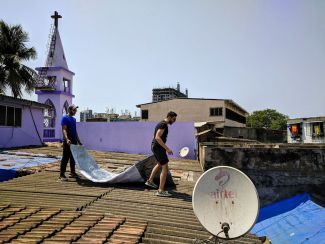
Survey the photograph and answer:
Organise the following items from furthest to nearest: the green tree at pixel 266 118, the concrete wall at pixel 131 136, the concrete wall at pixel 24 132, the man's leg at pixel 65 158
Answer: the green tree at pixel 266 118, the concrete wall at pixel 131 136, the concrete wall at pixel 24 132, the man's leg at pixel 65 158

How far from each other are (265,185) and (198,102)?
24991 mm

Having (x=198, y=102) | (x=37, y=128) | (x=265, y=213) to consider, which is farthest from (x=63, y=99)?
(x=265, y=213)

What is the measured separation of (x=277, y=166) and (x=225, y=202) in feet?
30.3

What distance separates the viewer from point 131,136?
75.3 ft

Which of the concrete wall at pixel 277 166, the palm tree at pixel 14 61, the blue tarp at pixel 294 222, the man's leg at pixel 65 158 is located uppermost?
the palm tree at pixel 14 61

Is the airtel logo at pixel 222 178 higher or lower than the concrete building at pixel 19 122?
lower

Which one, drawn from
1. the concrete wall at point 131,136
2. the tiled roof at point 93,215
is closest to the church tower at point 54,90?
the concrete wall at point 131,136

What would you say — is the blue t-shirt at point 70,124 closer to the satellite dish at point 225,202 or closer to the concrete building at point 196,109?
the satellite dish at point 225,202

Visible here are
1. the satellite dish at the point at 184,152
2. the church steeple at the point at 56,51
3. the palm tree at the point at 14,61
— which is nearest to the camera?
the satellite dish at the point at 184,152

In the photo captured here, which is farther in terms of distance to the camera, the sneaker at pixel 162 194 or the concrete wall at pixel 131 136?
the concrete wall at pixel 131 136

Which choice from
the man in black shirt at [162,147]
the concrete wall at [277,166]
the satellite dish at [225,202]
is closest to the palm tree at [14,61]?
the concrete wall at [277,166]

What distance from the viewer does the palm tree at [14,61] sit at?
82.5ft

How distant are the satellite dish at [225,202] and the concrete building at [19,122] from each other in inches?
559

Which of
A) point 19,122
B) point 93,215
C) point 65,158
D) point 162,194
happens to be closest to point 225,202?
point 93,215
